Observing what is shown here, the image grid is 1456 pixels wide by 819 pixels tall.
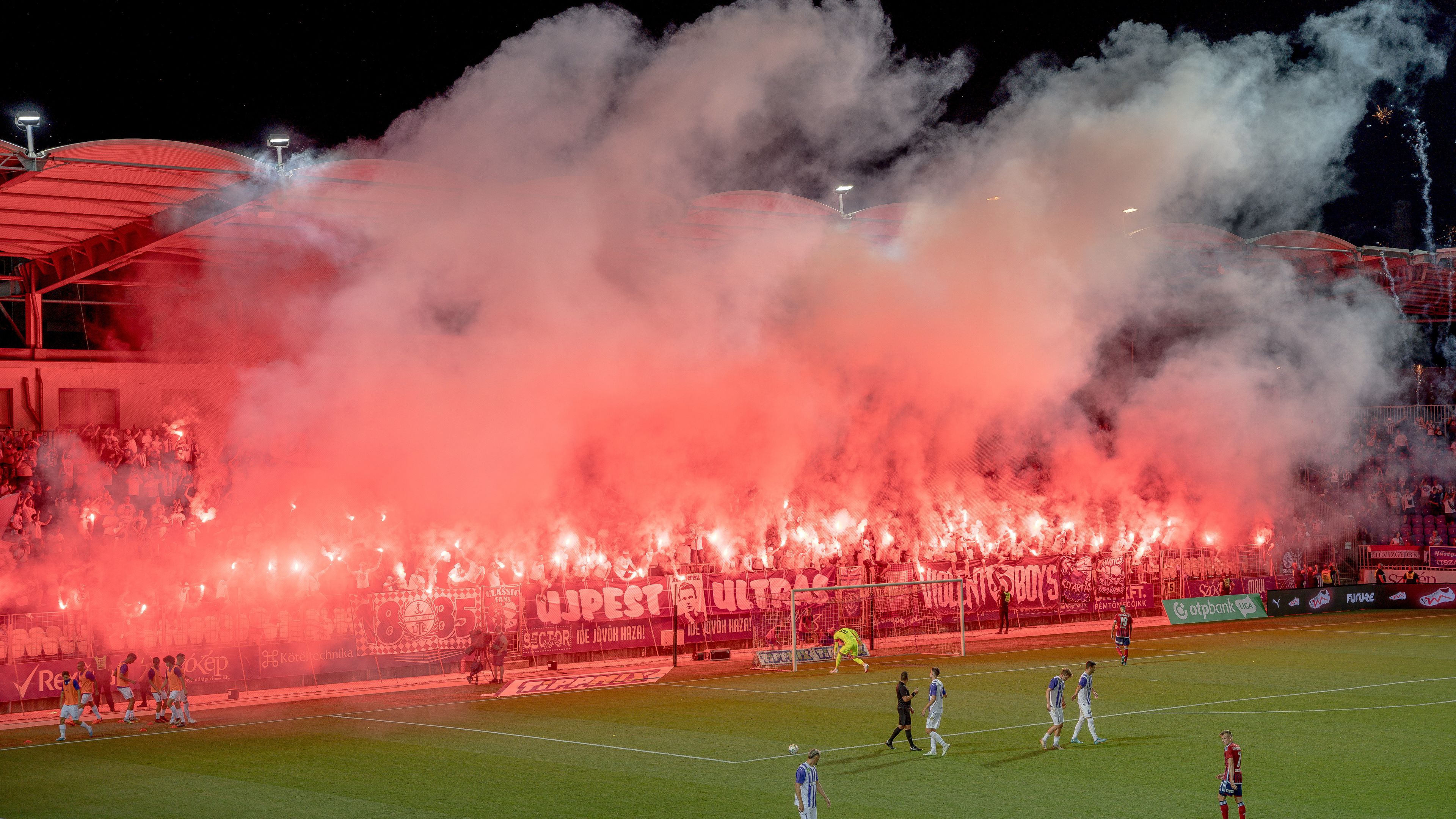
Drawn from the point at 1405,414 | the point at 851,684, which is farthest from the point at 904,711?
the point at 1405,414

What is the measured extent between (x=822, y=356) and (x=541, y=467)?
913cm

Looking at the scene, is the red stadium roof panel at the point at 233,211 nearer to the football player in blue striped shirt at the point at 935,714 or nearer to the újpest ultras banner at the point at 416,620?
the újpest ultras banner at the point at 416,620

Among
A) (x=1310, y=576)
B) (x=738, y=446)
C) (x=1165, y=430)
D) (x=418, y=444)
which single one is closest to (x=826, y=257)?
(x=738, y=446)

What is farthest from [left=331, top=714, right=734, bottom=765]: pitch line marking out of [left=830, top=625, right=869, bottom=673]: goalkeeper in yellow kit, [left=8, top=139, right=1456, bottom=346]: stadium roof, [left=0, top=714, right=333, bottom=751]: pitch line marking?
[left=830, top=625, right=869, bottom=673]: goalkeeper in yellow kit

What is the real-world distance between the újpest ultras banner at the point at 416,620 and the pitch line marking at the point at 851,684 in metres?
4.94

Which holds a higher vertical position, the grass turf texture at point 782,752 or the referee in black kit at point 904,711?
the referee in black kit at point 904,711

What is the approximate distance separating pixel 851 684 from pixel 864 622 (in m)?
7.49

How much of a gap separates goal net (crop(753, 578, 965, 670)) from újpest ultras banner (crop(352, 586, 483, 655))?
7102 mm

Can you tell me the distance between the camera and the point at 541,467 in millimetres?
34344

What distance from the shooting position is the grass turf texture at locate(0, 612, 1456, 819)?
15.8 metres

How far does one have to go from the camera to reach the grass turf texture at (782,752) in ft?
51.7

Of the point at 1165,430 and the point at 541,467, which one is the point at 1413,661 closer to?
the point at 1165,430

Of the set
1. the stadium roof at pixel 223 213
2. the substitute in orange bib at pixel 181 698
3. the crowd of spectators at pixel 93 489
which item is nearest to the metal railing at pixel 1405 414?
the stadium roof at pixel 223 213

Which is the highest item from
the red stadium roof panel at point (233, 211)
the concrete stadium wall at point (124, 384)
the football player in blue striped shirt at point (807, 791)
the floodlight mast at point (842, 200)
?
the floodlight mast at point (842, 200)
